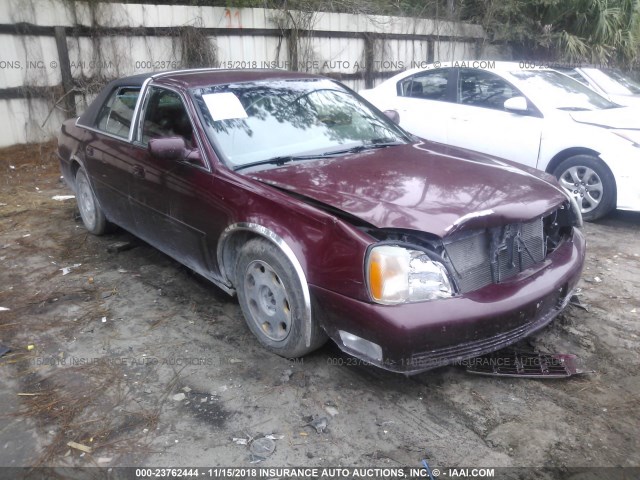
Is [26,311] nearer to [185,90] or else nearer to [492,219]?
[185,90]

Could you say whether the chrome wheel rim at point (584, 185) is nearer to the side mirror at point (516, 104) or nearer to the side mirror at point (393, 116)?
the side mirror at point (516, 104)

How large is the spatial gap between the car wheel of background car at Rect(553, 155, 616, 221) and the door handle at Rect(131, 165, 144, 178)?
4.19m

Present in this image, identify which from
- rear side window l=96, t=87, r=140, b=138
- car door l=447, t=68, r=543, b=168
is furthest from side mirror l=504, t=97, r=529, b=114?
rear side window l=96, t=87, r=140, b=138

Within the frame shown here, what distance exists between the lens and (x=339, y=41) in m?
10.8

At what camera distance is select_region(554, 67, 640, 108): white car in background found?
24.8 feet

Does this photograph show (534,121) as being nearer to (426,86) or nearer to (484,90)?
(484,90)

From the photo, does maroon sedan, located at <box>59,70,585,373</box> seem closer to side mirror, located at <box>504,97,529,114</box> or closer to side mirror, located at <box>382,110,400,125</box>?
side mirror, located at <box>382,110,400,125</box>

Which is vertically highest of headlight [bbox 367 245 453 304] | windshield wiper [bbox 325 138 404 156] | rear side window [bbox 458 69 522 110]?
rear side window [bbox 458 69 522 110]

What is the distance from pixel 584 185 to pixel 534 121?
894mm

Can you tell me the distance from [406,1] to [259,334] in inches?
452

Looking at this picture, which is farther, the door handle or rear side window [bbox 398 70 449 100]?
rear side window [bbox 398 70 449 100]

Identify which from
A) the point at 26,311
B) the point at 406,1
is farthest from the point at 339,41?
the point at 26,311

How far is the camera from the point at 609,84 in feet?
27.0

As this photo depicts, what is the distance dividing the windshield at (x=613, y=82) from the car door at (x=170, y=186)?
660 cm
